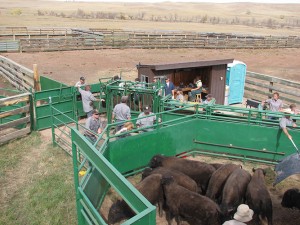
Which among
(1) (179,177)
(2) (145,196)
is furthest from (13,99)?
(1) (179,177)

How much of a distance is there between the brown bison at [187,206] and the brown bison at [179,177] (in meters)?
0.39

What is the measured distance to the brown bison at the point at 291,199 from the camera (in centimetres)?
696

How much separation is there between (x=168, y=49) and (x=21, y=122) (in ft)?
81.8

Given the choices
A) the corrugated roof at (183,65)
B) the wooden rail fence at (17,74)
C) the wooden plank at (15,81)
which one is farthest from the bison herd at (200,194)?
the wooden plank at (15,81)

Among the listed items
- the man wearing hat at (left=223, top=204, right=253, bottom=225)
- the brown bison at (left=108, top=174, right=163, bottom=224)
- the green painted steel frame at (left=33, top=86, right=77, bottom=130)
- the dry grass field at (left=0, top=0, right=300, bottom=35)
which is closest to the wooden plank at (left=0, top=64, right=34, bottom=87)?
the green painted steel frame at (left=33, top=86, right=77, bottom=130)

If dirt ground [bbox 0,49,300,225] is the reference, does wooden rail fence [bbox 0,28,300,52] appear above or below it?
above

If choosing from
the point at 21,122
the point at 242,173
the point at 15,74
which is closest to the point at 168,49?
the point at 15,74

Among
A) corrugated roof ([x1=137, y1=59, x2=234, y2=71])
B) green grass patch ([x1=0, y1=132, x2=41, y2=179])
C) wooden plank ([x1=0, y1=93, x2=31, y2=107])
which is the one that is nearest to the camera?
green grass patch ([x1=0, y1=132, x2=41, y2=179])

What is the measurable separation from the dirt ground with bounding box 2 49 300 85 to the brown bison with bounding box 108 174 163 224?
13.1 meters

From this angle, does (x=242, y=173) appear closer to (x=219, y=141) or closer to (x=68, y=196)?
(x=219, y=141)

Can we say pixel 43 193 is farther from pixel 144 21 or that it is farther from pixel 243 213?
pixel 144 21

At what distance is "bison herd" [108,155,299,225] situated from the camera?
6148 millimetres

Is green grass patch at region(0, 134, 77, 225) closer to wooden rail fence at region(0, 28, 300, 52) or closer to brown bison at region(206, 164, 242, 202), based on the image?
brown bison at region(206, 164, 242, 202)

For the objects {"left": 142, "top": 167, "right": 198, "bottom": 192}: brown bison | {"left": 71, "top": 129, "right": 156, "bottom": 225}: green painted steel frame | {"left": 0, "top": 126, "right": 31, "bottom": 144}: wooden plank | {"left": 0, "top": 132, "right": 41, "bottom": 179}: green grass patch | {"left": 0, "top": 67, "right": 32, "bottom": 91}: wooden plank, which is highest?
{"left": 71, "top": 129, "right": 156, "bottom": 225}: green painted steel frame
